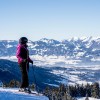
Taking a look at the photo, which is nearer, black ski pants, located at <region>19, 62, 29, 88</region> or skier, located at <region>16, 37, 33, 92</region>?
skier, located at <region>16, 37, 33, 92</region>

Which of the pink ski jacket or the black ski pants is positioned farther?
the black ski pants

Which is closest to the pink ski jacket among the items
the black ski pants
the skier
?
the skier

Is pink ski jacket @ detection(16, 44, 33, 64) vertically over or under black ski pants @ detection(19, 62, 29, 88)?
over

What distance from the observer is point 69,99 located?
648 ft

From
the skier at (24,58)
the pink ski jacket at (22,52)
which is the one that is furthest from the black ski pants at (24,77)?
the pink ski jacket at (22,52)

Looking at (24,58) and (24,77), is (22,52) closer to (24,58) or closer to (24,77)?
(24,58)

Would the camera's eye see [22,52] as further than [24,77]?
No

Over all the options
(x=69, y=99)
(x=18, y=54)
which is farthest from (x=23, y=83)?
(x=69, y=99)

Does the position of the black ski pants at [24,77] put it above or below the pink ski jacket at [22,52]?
below

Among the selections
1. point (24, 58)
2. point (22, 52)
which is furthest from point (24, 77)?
point (22, 52)

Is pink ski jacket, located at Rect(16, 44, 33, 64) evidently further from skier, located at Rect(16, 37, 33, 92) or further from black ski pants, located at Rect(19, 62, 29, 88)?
black ski pants, located at Rect(19, 62, 29, 88)

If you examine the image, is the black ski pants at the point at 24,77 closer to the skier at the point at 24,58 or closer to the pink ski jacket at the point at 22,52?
the skier at the point at 24,58

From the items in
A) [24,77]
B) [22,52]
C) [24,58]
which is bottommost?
[24,77]

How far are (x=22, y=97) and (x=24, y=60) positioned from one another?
3426mm
